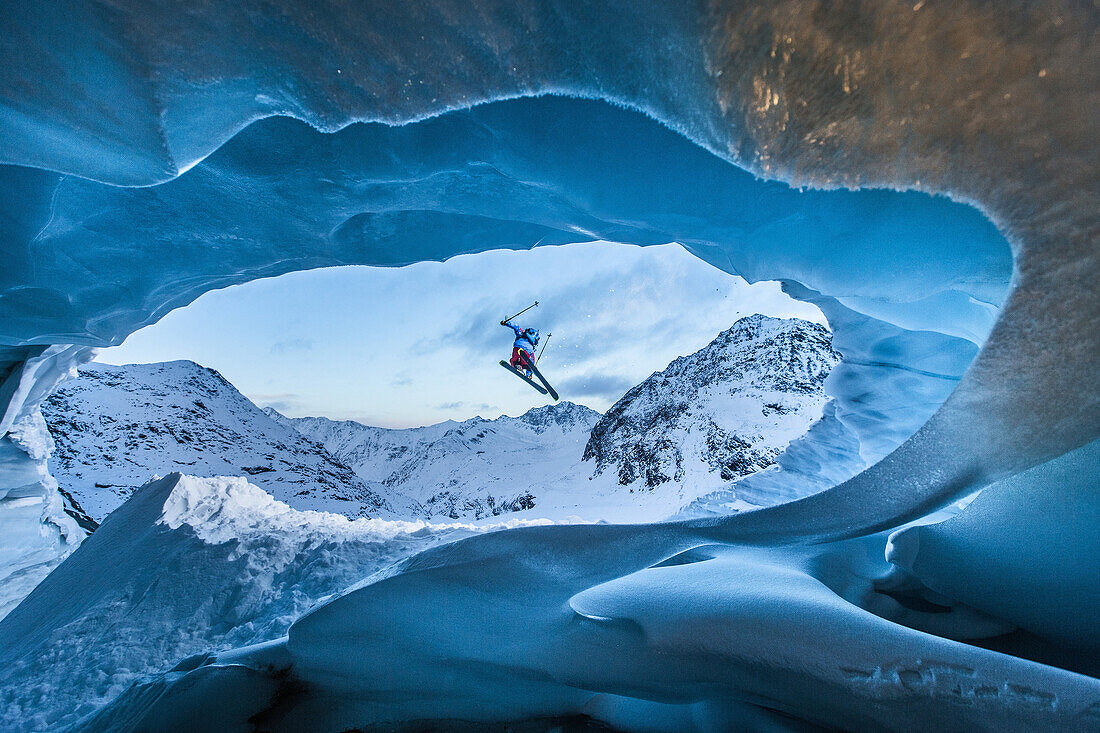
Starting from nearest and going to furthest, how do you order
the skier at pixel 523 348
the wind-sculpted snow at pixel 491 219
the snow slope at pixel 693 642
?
1. the snow slope at pixel 693 642
2. the wind-sculpted snow at pixel 491 219
3. the skier at pixel 523 348

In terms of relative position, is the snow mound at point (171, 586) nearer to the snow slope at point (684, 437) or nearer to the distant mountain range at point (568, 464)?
the snow slope at point (684, 437)

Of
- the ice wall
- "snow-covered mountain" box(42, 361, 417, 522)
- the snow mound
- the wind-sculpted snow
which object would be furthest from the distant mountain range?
the ice wall

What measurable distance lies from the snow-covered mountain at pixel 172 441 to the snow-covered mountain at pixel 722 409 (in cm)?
1471

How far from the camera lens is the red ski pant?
34.9 feet

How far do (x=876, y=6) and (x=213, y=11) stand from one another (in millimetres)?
2829

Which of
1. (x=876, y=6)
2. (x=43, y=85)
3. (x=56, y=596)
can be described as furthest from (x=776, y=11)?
(x=56, y=596)

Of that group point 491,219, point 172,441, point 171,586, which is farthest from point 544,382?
point 172,441

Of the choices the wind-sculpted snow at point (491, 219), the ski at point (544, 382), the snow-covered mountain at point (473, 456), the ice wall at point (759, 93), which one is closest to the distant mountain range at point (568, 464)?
the snow-covered mountain at point (473, 456)

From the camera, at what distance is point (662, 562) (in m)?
3.12

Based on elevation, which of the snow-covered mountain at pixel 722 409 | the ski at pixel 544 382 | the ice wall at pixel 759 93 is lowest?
the ice wall at pixel 759 93

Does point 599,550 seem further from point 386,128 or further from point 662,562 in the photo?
point 386,128

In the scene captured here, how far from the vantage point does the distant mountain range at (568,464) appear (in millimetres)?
19094

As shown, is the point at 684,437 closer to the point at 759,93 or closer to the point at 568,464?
the point at 568,464

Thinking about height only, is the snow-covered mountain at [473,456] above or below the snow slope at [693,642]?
above
